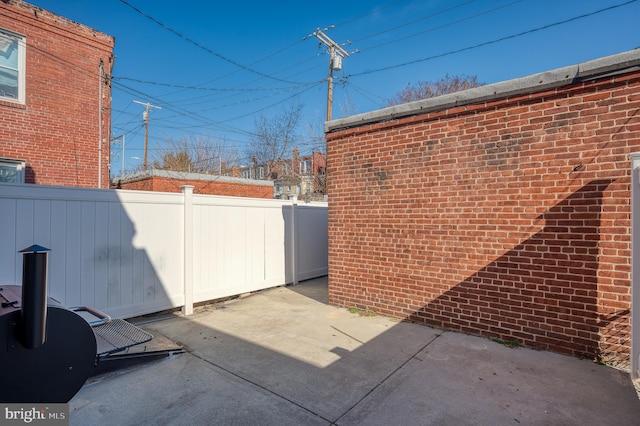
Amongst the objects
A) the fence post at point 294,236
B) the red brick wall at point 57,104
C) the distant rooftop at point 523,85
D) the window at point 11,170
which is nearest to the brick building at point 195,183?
the red brick wall at point 57,104

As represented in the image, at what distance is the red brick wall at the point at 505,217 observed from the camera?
3488 mm

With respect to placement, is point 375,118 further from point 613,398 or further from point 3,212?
point 3,212

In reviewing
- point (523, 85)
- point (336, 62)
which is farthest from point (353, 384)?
point (336, 62)

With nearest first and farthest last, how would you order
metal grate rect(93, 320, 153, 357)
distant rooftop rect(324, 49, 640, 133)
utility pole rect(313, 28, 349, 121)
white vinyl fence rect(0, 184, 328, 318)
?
metal grate rect(93, 320, 153, 357) → distant rooftop rect(324, 49, 640, 133) → white vinyl fence rect(0, 184, 328, 318) → utility pole rect(313, 28, 349, 121)

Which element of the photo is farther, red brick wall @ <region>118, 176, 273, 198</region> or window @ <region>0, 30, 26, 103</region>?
red brick wall @ <region>118, 176, 273, 198</region>

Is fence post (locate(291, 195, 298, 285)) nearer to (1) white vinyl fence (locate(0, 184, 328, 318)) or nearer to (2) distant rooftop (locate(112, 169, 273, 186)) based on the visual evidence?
(1) white vinyl fence (locate(0, 184, 328, 318))

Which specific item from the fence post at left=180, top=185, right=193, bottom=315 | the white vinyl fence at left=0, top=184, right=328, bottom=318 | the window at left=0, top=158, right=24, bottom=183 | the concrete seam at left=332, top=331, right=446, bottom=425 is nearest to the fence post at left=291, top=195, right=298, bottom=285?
the white vinyl fence at left=0, top=184, right=328, bottom=318

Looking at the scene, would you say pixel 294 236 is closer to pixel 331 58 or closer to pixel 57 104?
pixel 57 104

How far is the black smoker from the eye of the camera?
1784 millimetres

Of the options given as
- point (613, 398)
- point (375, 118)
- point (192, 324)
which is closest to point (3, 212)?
point (192, 324)

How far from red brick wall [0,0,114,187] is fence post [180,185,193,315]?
4.70 meters

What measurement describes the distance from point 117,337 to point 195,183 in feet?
31.4

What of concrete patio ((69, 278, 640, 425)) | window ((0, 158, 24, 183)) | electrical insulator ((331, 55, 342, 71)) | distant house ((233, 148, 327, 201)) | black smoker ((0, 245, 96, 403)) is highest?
electrical insulator ((331, 55, 342, 71))

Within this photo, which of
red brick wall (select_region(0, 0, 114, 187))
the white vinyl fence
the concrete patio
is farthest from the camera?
red brick wall (select_region(0, 0, 114, 187))
